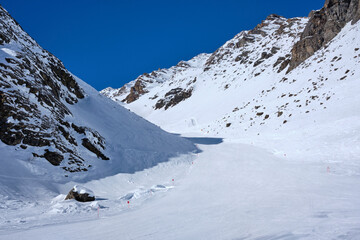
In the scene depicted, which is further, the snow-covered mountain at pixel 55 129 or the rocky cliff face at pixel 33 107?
the rocky cliff face at pixel 33 107

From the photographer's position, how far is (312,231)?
5.19 metres

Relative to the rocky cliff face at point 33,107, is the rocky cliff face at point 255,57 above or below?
above

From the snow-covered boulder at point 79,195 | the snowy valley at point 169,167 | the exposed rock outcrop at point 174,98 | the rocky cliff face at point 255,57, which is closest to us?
the snowy valley at point 169,167

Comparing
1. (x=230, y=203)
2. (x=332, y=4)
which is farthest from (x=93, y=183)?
(x=332, y=4)

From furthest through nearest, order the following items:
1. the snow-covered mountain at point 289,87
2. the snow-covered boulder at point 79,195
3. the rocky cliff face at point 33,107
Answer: the snow-covered mountain at point 289,87 → the rocky cliff face at point 33,107 → the snow-covered boulder at point 79,195

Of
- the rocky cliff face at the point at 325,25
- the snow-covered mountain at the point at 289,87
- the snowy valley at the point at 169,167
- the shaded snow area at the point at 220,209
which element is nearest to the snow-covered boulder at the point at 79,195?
the shaded snow area at the point at 220,209

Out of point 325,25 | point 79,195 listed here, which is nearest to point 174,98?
point 325,25

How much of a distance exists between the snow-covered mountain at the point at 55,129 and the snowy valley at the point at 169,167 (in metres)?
0.09

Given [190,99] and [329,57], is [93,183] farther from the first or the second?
[190,99]

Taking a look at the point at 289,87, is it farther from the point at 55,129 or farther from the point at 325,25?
the point at 55,129

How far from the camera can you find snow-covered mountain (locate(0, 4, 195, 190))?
12742 millimetres

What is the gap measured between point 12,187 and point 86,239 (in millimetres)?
6823

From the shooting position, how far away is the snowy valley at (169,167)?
6.87m

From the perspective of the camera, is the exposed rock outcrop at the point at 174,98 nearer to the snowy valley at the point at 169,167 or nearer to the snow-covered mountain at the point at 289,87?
the snow-covered mountain at the point at 289,87
